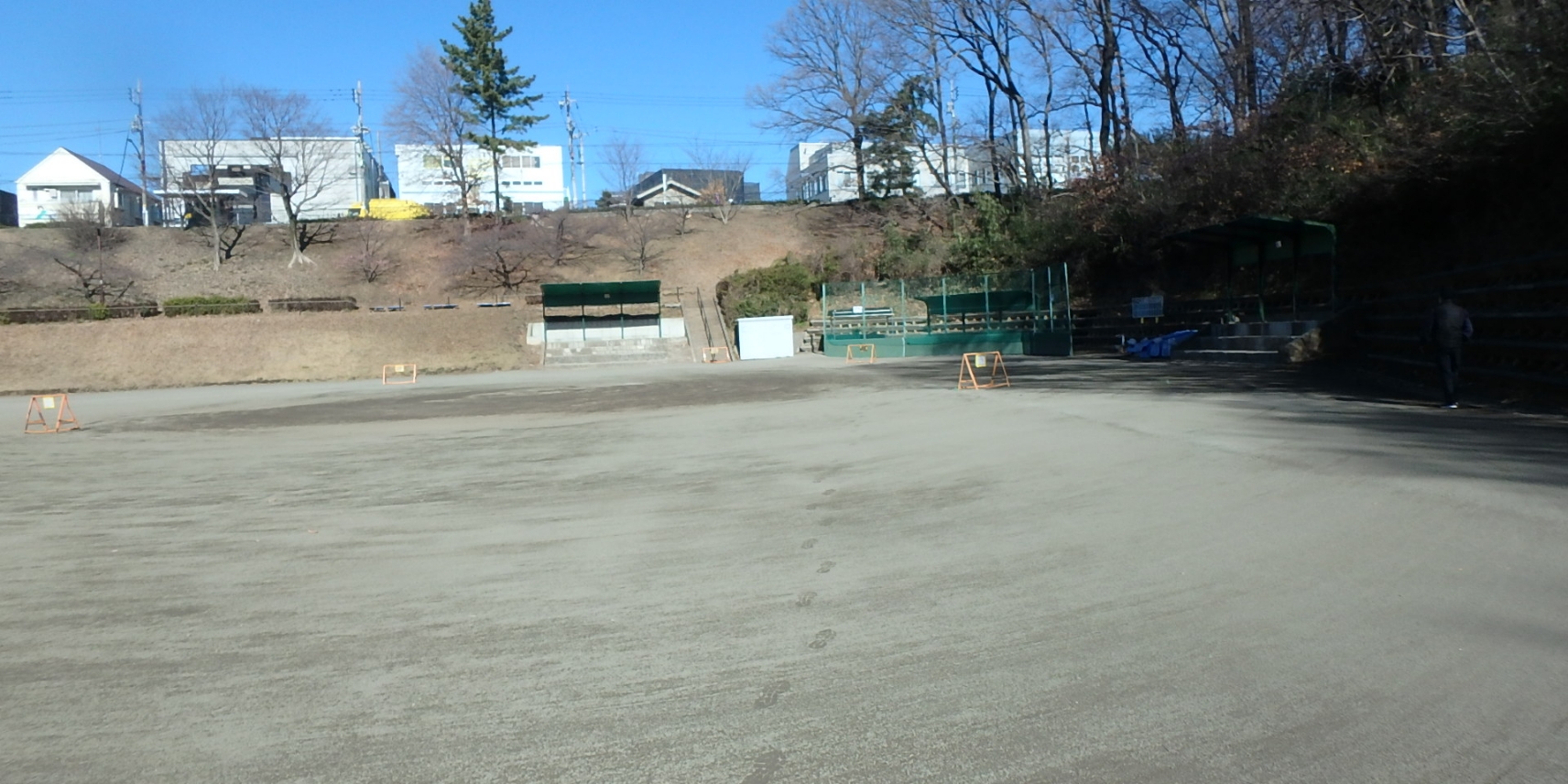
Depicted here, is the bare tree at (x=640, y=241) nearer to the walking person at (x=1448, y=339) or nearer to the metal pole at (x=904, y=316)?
the metal pole at (x=904, y=316)

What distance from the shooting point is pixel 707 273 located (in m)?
63.7

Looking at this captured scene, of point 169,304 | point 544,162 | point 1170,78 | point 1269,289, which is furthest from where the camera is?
point 544,162

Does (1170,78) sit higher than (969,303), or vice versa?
(1170,78)

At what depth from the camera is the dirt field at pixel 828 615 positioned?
167 inches

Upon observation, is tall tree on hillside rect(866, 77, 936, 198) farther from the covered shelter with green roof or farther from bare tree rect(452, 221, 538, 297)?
the covered shelter with green roof

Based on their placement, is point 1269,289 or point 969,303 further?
point 969,303

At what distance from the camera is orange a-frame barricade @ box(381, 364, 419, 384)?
1485 inches

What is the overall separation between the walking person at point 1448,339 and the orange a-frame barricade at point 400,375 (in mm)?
30822

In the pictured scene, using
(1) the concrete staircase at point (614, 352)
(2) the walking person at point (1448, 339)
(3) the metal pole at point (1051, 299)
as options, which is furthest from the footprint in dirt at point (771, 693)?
(1) the concrete staircase at point (614, 352)

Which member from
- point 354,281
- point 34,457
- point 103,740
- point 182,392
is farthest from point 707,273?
point 103,740

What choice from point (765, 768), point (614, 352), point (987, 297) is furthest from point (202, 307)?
point (765, 768)

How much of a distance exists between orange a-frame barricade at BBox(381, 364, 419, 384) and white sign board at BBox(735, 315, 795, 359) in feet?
42.9

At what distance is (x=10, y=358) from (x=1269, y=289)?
4694cm

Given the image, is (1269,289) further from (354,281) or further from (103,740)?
(354,281)
